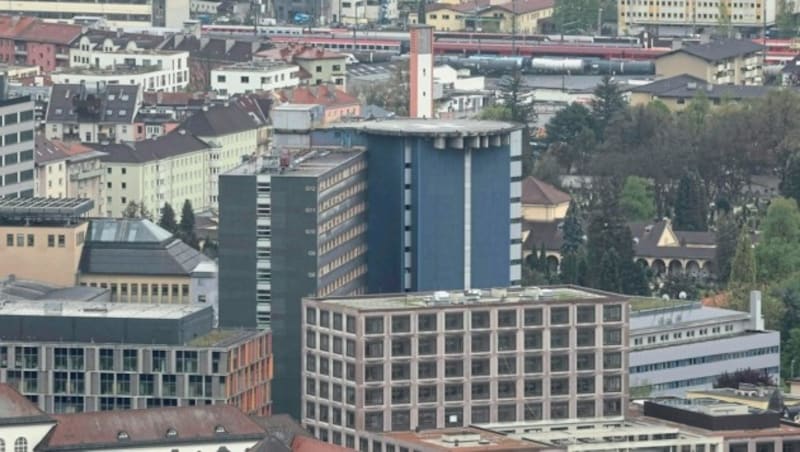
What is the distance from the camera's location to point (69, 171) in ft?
567

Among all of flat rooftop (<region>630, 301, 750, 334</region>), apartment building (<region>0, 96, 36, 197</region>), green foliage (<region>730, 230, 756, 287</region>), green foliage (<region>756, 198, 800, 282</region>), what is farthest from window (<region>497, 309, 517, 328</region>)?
apartment building (<region>0, 96, 36, 197</region>)

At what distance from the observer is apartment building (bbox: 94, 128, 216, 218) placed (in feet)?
575

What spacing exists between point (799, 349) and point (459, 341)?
97.8ft

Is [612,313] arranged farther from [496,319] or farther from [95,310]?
[95,310]

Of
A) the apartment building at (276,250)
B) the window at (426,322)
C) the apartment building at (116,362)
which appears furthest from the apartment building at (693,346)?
the apartment building at (116,362)

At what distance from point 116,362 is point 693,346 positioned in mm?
25653

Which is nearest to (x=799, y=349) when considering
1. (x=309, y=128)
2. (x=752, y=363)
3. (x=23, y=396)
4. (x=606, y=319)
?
(x=752, y=363)

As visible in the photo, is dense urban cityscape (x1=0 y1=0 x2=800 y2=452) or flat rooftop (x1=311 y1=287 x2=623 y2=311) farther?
flat rooftop (x1=311 y1=287 x2=623 y2=311)

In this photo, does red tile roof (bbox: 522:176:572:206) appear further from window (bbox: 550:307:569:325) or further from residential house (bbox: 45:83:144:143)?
window (bbox: 550:307:569:325)

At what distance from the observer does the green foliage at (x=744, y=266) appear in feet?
498

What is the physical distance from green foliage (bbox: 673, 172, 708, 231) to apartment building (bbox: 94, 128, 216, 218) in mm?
18255

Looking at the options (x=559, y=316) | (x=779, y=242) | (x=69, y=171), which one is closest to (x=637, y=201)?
(x=779, y=242)

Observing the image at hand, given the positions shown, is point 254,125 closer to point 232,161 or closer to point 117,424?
point 232,161

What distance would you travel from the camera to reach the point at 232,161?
18100cm
